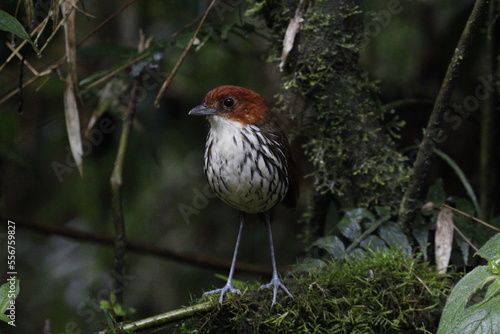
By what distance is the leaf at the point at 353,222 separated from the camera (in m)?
2.87

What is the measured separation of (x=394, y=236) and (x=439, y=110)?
65cm

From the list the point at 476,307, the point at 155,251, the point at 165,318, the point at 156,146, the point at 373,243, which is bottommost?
the point at 155,251

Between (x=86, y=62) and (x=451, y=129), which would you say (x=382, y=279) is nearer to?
(x=451, y=129)

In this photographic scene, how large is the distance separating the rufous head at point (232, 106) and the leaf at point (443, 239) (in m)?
1.02

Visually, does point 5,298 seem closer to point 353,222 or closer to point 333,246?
point 333,246

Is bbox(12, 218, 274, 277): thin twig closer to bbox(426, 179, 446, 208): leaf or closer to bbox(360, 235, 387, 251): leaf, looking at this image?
bbox(360, 235, 387, 251): leaf

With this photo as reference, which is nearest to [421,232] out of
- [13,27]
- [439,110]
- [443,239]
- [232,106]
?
[443,239]

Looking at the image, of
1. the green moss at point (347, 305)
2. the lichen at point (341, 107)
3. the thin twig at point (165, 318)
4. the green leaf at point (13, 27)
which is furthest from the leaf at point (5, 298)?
the lichen at point (341, 107)

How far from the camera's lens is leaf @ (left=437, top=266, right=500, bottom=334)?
5.53 ft

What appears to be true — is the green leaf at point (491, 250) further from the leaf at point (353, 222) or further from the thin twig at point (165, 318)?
the thin twig at point (165, 318)

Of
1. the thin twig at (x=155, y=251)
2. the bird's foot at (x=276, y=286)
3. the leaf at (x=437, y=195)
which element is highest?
the leaf at (x=437, y=195)

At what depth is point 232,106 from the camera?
297 centimetres

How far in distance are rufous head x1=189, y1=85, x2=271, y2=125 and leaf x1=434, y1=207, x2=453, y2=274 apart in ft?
3.34

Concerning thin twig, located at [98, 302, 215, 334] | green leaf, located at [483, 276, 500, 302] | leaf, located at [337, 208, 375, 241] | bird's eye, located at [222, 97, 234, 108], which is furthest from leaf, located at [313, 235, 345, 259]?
green leaf, located at [483, 276, 500, 302]
